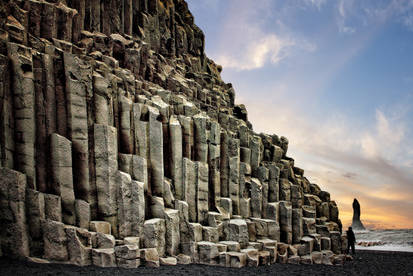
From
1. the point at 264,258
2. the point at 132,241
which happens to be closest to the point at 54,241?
the point at 132,241

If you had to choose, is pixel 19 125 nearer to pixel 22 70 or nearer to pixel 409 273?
pixel 22 70

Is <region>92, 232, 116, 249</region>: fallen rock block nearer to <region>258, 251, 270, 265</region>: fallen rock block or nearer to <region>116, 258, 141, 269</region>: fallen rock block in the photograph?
<region>116, 258, 141, 269</region>: fallen rock block

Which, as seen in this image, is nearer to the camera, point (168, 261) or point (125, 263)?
point (125, 263)

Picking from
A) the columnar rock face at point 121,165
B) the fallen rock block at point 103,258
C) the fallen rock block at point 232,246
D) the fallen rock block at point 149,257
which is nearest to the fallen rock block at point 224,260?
the columnar rock face at point 121,165

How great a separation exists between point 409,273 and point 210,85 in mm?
20159

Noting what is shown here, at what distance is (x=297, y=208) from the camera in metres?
24.1

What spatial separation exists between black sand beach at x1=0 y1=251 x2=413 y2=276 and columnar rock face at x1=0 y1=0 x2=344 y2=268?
0.63m

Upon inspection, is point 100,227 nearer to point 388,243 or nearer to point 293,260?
point 293,260

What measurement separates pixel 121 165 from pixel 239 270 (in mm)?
7613

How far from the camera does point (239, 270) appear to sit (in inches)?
639

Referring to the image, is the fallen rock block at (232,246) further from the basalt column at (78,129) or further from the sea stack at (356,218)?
the sea stack at (356,218)

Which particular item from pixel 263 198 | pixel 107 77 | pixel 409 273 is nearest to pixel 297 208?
pixel 263 198

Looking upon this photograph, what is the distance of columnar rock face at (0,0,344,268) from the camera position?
14.1 metres

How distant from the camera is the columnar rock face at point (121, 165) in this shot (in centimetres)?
1413
